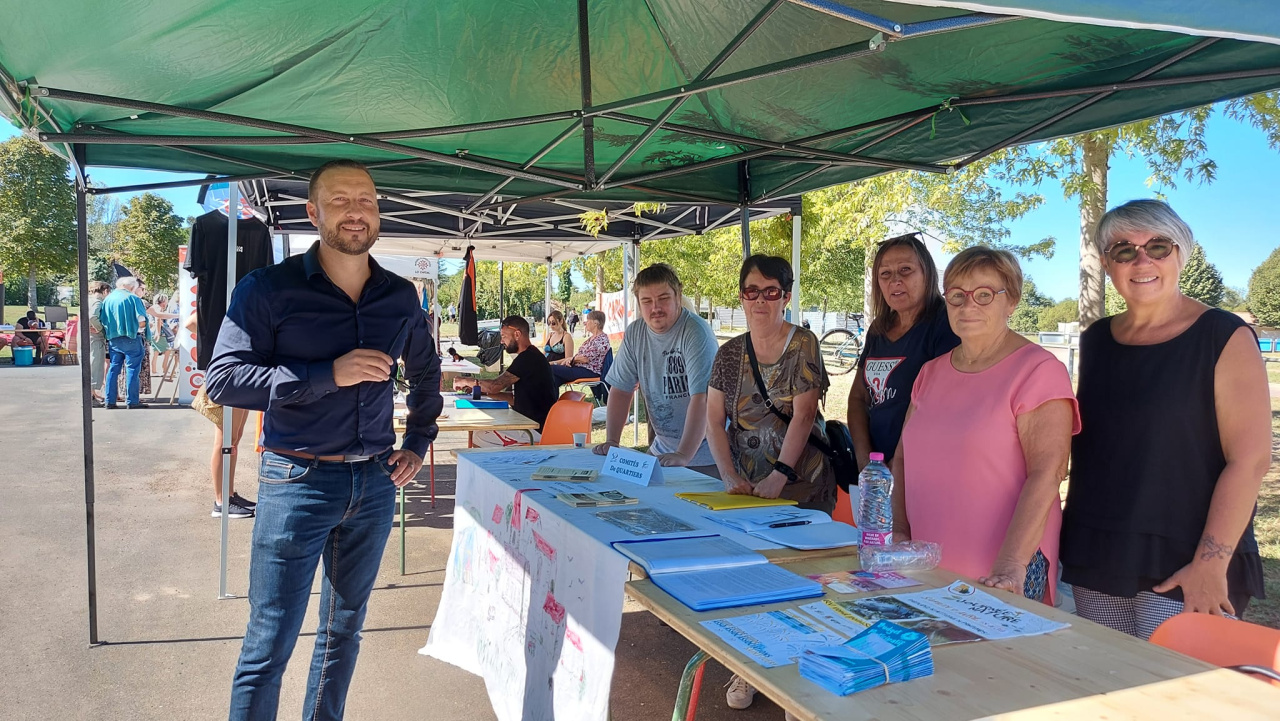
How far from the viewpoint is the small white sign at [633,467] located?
292 centimetres

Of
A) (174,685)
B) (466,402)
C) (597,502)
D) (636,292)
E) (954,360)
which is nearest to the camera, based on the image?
(954,360)

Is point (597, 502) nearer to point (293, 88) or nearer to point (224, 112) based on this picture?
point (293, 88)

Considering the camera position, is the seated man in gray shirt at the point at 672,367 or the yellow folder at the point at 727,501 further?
the seated man in gray shirt at the point at 672,367

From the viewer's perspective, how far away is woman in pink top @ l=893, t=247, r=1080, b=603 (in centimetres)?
191

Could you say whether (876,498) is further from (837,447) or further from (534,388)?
(534,388)

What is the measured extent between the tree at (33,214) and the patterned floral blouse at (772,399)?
3304cm

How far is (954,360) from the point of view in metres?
2.21

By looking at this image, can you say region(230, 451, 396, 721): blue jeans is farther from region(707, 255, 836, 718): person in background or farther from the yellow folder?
region(707, 255, 836, 718): person in background

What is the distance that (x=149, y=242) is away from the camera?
38.1 m

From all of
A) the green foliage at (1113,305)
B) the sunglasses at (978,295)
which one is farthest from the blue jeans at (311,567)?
the green foliage at (1113,305)

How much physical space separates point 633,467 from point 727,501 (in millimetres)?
473

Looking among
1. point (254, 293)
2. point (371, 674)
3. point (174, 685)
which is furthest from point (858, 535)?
point (174, 685)

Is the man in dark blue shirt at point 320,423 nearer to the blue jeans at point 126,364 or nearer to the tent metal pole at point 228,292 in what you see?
the tent metal pole at point 228,292

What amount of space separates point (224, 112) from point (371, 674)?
96.2 inches
